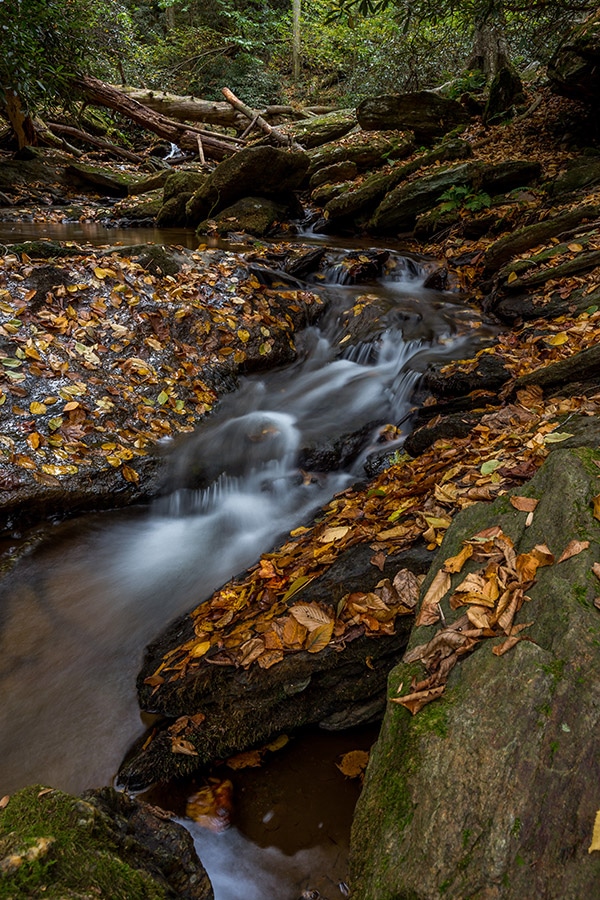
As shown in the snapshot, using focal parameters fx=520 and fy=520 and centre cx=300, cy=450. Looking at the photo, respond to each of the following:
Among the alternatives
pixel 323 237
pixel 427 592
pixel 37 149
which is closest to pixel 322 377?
pixel 427 592

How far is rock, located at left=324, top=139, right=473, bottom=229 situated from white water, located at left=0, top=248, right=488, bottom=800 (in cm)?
527

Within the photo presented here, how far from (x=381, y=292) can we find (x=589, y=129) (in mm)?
6139

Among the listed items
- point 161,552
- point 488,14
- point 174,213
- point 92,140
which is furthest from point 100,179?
point 161,552

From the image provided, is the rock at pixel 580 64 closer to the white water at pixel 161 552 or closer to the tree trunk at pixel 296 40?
the white water at pixel 161 552

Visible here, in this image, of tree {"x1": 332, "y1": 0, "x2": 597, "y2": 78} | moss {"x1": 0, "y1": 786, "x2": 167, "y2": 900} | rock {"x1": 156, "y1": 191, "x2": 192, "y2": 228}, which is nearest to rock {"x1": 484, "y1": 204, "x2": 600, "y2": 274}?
tree {"x1": 332, "y1": 0, "x2": 597, "y2": 78}

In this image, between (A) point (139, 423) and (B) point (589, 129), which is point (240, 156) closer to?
(B) point (589, 129)

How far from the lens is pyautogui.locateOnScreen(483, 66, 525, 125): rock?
513 inches

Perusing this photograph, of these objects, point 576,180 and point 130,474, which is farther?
point 576,180

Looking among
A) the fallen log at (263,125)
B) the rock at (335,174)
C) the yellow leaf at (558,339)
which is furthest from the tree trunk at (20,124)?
the yellow leaf at (558,339)

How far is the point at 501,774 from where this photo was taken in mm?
1507

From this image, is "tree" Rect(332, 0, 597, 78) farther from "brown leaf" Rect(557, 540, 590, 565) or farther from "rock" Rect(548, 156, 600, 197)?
"brown leaf" Rect(557, 540, 590, 565)

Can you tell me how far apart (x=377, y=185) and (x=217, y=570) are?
10.5 metres

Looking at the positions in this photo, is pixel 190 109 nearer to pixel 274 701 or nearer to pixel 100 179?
pixel 100 179

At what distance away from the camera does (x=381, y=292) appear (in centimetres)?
852
